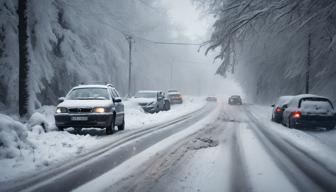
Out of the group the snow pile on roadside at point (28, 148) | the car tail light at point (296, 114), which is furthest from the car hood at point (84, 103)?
the car tail light at point (296, 114)

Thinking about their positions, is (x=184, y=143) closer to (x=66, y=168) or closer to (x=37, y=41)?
(x=66, y=168)

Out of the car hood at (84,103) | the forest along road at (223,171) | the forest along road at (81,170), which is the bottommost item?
the forest along road at (81,170)

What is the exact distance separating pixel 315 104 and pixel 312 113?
593 millimetres

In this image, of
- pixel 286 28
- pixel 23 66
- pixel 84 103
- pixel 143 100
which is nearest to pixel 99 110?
pixel 84 103

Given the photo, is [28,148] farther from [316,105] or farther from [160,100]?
[160,100]

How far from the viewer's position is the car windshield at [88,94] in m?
15.6

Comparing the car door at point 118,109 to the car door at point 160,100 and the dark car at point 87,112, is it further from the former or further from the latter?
the car door at point 160,100

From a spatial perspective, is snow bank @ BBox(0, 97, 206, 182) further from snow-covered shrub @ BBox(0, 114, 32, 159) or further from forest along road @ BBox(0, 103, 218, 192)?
forest along road @ BBox(0, 103, 218, 192)

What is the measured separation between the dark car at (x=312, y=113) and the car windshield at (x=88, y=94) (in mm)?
9476

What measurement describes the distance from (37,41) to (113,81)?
96.1ft

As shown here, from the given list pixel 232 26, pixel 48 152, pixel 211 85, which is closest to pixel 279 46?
pixel 232 26

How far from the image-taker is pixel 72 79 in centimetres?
3469

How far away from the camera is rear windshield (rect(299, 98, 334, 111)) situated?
1944cm

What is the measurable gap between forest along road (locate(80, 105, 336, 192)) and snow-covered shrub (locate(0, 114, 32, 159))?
2691 millimetres
